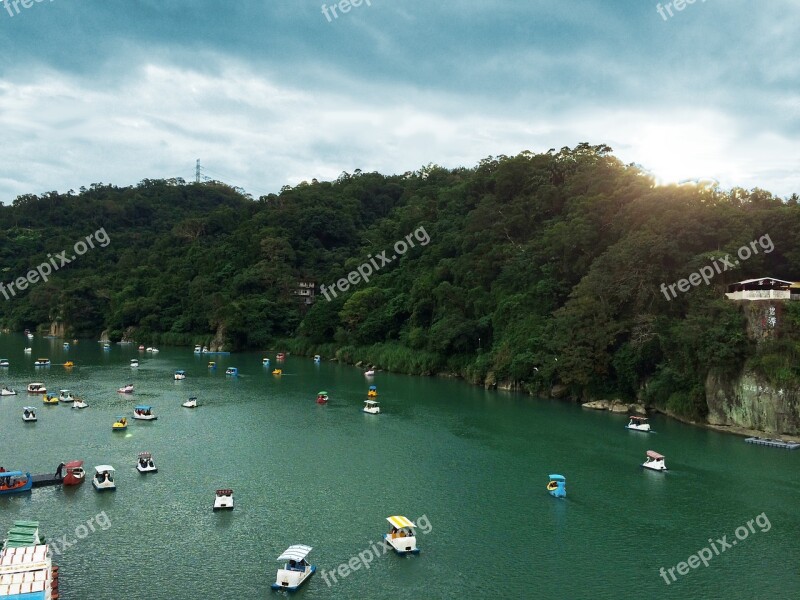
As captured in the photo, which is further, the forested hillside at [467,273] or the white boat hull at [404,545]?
the forested hillside at [467,273]

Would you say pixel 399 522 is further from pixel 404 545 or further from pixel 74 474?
pixel 74 474

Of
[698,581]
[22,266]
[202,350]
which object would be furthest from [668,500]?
[22,266]

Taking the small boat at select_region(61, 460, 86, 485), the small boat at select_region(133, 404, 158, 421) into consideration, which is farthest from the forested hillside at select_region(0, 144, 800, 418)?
the small boat at select_region(61, 460, 86, 485)

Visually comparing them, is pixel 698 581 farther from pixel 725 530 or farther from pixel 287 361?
pixel 287 361

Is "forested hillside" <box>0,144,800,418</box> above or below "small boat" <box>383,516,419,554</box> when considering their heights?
above

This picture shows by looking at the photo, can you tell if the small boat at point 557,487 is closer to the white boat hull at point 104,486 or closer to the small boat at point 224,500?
the small boat at point 224,500

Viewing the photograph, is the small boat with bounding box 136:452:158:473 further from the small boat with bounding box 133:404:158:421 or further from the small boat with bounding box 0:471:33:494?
the small boat with bounding box 133:404:158:421

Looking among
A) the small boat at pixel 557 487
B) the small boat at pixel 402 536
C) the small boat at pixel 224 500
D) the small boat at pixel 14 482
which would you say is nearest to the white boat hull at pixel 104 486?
the small boat at pixel 14 482
